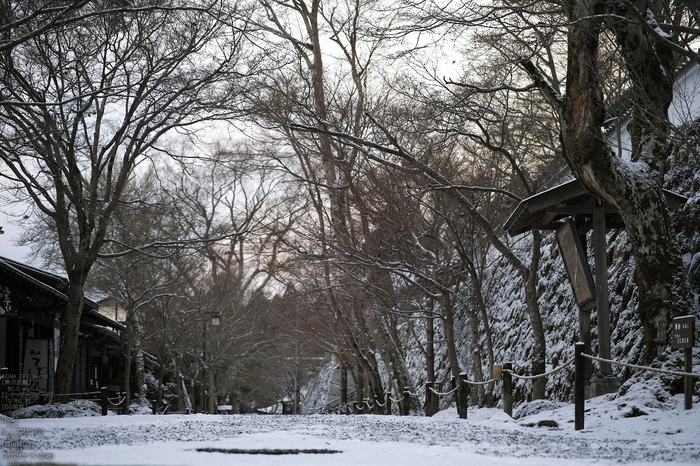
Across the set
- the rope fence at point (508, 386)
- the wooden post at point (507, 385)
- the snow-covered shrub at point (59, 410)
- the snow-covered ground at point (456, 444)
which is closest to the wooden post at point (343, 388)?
the rope fence at point (508, 386)

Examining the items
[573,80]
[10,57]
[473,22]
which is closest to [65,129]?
[10,57]

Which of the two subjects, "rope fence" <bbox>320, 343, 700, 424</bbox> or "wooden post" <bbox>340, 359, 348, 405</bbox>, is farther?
"wooden post" <bbox>340, 359, 348, 405</bbox>

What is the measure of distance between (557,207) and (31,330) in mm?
18762

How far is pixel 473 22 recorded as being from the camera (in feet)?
32.0

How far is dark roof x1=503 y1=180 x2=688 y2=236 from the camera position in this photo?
1055cm

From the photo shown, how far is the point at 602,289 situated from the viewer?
1030 centimetres

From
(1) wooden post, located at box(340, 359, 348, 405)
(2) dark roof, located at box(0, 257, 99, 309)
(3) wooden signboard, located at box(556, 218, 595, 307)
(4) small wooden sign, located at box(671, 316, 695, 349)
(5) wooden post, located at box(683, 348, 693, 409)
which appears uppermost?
(2) dark roof, located at box(0, 257, 99, 309)

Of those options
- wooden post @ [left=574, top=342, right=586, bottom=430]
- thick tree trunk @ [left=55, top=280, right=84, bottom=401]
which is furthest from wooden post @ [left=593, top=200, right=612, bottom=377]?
thick tree trunk @ [left=55, top=280, right=84, bottom=401]

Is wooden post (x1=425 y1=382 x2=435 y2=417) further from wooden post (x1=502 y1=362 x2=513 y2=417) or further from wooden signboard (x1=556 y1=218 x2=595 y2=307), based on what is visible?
wooden signboard (x1=556 y1=218 x2=595 y2=307)

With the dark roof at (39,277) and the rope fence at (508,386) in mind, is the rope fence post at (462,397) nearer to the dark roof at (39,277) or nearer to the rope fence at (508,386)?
the rope fence at (508,386)

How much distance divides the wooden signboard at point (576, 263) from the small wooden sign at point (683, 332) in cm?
226

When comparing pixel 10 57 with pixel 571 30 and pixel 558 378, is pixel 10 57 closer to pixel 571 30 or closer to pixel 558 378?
pixel 571 30

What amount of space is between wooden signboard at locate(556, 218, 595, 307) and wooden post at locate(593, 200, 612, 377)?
0.14m

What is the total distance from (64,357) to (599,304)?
547 inches
